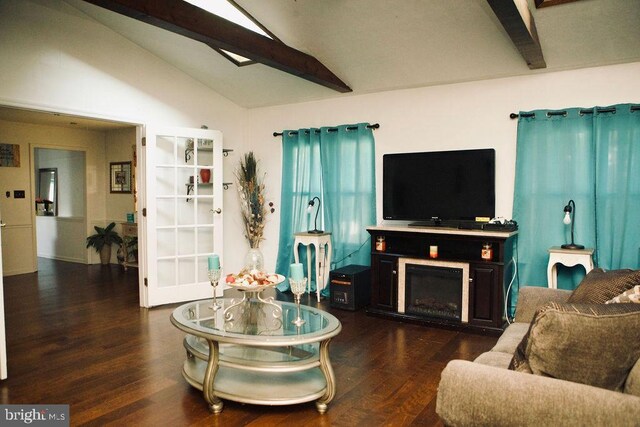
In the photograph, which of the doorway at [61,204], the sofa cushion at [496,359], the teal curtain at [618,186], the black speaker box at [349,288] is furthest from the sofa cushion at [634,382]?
the doorway at [61,204]

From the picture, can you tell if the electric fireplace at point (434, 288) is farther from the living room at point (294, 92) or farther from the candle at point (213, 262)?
the candle at point (213, 262)

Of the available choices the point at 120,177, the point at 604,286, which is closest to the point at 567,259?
the point at 604,286

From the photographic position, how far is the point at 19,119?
6543 mm

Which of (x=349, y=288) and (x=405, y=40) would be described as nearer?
(x=405, y=40)

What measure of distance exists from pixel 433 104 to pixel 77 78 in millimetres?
3414

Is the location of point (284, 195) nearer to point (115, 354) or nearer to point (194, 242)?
point (194, 242)

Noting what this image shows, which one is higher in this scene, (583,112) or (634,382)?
(583,112)

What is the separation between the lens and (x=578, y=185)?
12.9 feet

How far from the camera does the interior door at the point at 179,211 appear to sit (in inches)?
187

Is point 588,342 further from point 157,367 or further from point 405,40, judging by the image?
point 405,40

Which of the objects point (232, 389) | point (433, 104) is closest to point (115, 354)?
point (232, 389)

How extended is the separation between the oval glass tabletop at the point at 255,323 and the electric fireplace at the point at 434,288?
5.04 feet

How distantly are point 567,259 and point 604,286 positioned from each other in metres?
1.76

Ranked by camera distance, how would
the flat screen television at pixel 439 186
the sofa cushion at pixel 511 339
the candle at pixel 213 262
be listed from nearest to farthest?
the sofa cushion at pixel 511 339
the candle at pixel 213 262
the flat screen television at pixel 439 186
